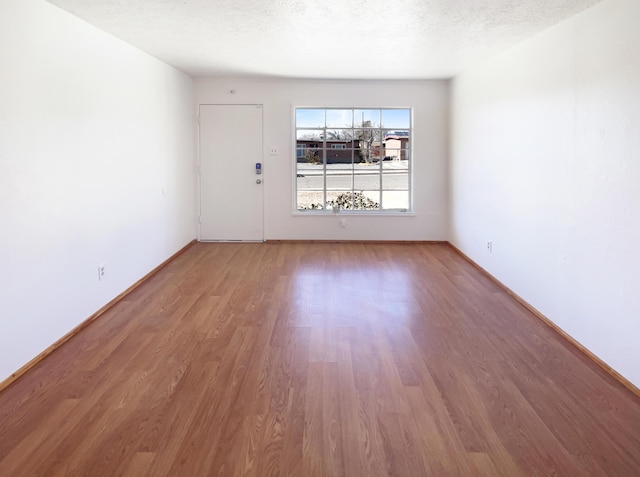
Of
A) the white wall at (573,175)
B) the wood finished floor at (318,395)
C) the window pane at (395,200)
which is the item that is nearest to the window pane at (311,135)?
the window pane at (395,200)

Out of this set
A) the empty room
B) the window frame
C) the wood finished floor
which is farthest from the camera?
the window frame

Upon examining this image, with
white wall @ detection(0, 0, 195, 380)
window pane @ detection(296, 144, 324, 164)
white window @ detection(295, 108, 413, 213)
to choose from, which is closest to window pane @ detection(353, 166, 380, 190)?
white window @ detection(295, 108, 413, 213)

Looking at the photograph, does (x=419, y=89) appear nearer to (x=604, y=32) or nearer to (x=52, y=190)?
(x=604, y=32)

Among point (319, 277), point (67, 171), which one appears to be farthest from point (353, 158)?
point (67, 171)

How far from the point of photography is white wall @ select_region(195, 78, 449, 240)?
7.41m

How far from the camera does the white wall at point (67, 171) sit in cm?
305

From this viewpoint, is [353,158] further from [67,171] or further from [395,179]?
[67,171]

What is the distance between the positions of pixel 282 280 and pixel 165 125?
2511 mm

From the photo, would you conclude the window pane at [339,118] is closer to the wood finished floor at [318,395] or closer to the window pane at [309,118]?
the window pane at [309,118]

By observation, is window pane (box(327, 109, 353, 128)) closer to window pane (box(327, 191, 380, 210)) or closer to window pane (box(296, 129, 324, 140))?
window pane (box(296, 129, 324, 140))

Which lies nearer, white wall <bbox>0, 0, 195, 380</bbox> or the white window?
white wall <bbox>0, 0, 195, 380</bbox>

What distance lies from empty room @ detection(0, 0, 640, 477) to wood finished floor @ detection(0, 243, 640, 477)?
16 millimetres

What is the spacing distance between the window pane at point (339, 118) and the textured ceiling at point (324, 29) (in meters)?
1.36

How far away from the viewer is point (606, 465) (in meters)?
2.17
